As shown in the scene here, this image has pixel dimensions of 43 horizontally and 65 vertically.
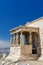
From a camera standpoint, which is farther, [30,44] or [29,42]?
[29,42]

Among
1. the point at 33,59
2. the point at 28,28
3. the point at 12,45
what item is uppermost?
the point at 28,28

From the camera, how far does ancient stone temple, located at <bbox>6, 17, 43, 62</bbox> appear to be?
21047 mm

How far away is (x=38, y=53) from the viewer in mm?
21828

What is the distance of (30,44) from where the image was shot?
71.1 feet

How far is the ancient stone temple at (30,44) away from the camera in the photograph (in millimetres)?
21047

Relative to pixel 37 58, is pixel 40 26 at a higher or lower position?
higher

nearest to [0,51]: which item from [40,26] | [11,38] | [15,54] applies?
[11,38]

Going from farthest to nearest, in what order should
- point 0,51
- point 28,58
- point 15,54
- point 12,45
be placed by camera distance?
point 0,51 < point 12,45 < point 15,54 < point 28,58

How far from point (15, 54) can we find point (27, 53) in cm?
179

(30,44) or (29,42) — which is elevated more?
(29,42)

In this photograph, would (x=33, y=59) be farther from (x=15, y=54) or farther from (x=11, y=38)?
(x=11, y=38)

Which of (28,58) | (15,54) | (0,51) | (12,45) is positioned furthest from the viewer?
(0,51)

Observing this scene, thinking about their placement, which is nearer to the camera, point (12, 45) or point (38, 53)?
point (38, 53)

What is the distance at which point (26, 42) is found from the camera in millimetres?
24250
